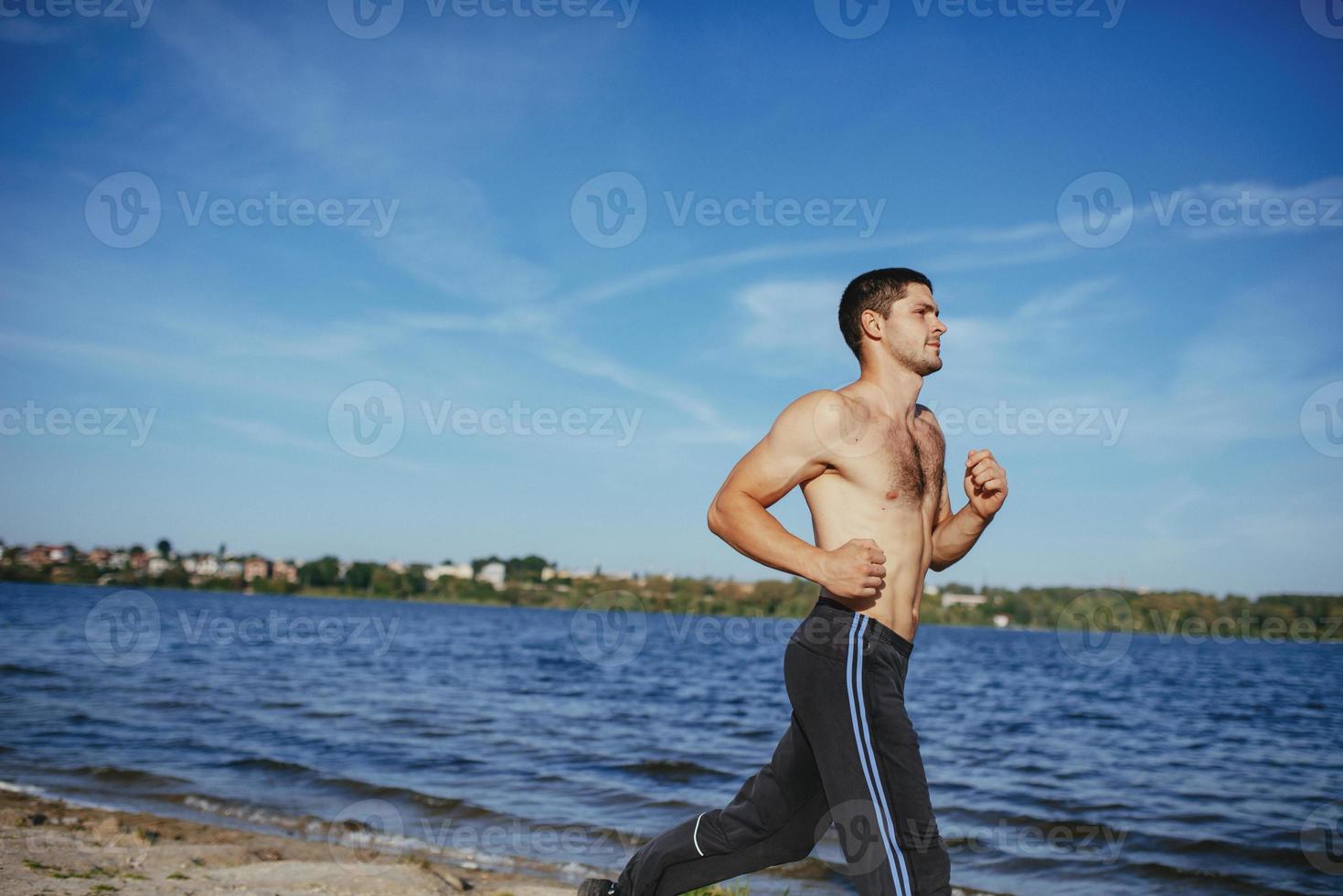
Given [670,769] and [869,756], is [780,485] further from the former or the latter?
[670,769]

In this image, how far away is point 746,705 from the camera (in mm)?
23062

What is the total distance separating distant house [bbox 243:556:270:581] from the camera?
14638 centimetres

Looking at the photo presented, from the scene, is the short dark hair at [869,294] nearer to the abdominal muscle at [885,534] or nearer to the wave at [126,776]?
the abdominal muscle at [885,534]

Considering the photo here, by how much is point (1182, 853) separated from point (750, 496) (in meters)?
8.87

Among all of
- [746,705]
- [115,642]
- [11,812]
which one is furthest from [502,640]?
[11,812]

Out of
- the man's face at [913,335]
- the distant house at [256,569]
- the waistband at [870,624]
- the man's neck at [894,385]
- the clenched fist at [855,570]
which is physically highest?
the man's face at [913,335]

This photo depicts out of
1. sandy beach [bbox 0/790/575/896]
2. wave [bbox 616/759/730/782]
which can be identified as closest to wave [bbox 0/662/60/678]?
sandy beach [bbox 0/790/575/896]

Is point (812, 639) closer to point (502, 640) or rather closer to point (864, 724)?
point (864, 724)

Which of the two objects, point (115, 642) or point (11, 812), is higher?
point (11, 812)

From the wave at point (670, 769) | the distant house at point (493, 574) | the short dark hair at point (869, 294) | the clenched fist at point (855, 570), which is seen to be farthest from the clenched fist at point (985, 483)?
the distant house at point (493, 574)

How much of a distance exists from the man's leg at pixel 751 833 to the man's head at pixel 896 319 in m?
1.38

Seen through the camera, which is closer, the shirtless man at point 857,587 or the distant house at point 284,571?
the shirtless man at point 857,587

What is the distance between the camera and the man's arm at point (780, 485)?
3.07 meters

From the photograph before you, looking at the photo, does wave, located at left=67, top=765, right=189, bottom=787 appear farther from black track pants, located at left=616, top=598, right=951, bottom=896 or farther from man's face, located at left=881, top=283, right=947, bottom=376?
man's face, located at left=881, top=283, right=947, bottom=376
